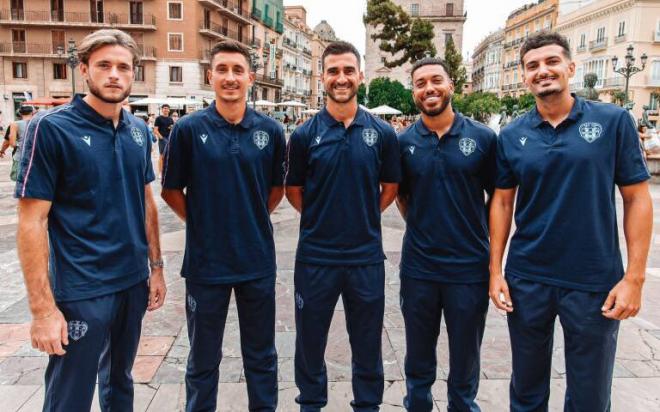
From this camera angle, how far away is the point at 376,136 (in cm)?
312

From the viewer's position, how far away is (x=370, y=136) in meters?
3.11

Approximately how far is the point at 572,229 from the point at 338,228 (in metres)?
1.24

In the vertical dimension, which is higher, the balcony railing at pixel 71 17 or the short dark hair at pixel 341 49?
the balcony railing at pixel 71 17

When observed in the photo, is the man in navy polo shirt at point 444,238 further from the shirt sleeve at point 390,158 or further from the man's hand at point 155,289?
the man's hand at point 155,289

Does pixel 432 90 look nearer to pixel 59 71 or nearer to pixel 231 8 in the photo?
pixel 59 71

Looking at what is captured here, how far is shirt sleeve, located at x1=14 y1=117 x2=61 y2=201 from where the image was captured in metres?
2.32

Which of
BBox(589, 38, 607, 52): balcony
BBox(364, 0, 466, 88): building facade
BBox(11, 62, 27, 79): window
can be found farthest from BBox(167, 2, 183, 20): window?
BBox(589, 38, 607, 52): balcony

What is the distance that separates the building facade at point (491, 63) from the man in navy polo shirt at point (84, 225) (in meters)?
74.9

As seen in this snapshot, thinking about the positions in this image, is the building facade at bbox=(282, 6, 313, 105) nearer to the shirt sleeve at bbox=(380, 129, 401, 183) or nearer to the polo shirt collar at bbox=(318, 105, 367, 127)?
the polo shirt collar at bbox=(318, 105, 367, 127)

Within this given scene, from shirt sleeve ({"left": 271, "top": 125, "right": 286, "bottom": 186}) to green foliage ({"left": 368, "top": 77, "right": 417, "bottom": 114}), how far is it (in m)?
44.4

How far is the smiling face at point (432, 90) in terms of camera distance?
3.09 m

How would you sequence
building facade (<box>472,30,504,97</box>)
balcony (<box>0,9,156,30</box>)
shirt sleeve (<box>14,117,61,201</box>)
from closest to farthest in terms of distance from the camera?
shirt sleeve (<box>14,117,61,201</box>)
balcony (<box>0,9,156,30</box>)
building facade (<box>472,30,504,97</box>)

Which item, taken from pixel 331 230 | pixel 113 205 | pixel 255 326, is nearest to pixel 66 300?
pixel 113 205

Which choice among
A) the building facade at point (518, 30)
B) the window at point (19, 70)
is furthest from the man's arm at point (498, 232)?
the building facade at point (518, 30)
